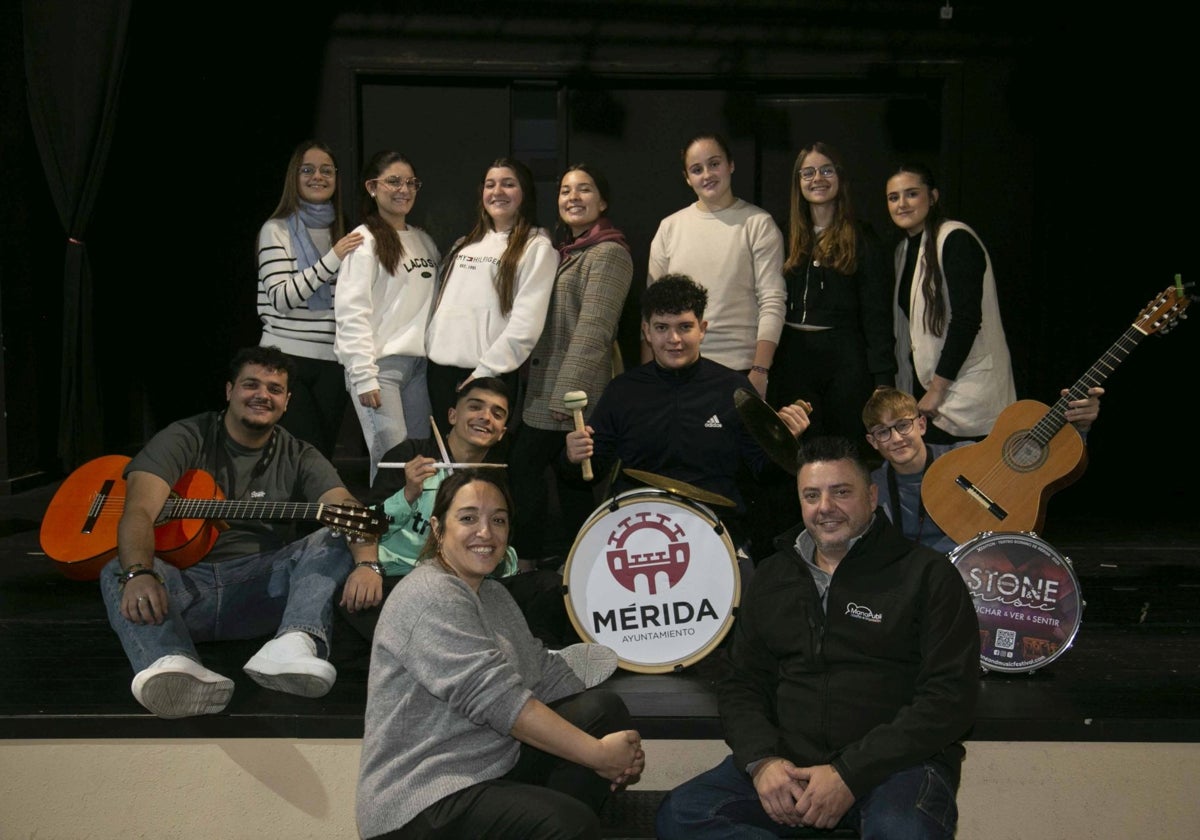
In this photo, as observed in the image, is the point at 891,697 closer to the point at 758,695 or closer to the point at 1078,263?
the point at 758,695

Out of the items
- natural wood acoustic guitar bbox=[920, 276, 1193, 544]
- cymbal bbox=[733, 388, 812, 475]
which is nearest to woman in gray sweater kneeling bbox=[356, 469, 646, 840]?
cymbal bbox=[733, 388, 812, 475]

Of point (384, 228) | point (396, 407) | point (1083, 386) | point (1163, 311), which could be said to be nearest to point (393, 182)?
point (384, 228)

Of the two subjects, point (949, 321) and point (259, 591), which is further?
point (949, 321)

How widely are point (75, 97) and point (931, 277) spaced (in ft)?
12.0

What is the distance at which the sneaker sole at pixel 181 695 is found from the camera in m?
2.80

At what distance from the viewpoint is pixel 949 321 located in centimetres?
387

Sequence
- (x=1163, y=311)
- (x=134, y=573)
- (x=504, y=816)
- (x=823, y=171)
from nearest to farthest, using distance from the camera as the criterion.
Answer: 1. (x=504, y=816)
2. (x=134, y=573)
3. (x=1163, y=311)
4. (x=823, y=171)

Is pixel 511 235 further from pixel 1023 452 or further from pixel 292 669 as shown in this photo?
pixel 1023 452

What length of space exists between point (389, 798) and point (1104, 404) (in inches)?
181

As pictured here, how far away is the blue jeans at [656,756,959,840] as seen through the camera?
7.38 ft

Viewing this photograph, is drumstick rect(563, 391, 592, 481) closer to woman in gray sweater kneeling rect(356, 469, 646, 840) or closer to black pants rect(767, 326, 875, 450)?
black pants rect(767, 326, 875, 450)

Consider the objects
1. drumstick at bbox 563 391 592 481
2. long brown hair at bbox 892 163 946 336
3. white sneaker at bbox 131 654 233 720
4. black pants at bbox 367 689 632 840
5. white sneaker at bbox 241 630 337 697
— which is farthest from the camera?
long brown hair at bbox 892 163 946 336

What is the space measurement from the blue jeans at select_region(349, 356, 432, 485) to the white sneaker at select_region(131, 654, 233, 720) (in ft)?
3.43

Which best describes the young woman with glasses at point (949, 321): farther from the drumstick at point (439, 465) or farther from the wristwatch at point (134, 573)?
the wristwatch at point (134, 573)
